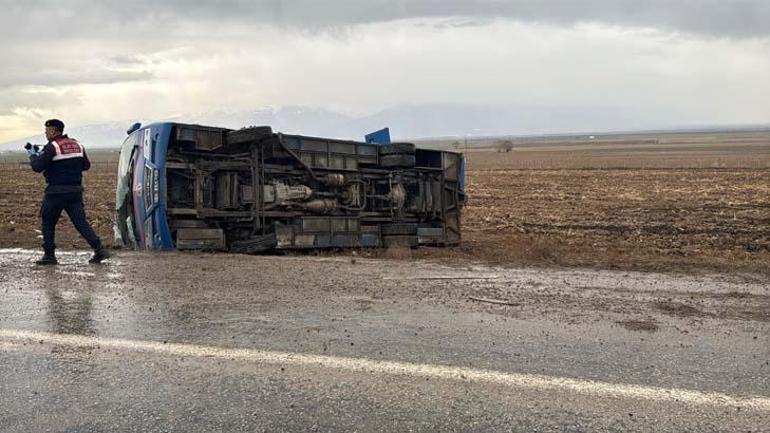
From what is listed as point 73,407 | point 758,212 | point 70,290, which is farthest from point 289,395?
point 758,212

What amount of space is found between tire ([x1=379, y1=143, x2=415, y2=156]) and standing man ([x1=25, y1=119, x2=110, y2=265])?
5.18m

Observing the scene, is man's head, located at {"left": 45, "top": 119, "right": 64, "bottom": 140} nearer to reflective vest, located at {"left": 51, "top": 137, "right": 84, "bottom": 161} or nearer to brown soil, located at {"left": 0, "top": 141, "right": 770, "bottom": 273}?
reflective vest, located at {"left": 51, "top": 137, "right": 84, "bottom": 161}

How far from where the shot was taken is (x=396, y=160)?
447 inches

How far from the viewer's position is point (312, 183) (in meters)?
10.6

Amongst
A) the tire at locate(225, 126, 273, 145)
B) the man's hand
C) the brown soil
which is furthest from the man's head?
the brown soil

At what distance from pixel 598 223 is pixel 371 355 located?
455 inches

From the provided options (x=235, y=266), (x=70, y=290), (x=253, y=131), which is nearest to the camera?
(x=70, y=290)

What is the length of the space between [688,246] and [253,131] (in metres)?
7.78

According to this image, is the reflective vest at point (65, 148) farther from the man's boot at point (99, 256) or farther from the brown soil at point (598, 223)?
the brown soil at point (598, 223)

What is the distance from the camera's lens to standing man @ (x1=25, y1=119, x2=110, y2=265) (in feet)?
24.3

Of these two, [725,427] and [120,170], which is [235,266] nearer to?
[120,170]

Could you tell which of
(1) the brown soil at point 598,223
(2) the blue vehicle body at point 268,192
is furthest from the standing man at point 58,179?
(1) the brown soil at point 598,223

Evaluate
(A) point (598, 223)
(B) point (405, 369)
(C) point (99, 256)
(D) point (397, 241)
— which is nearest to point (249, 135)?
(C) point (99, 256)

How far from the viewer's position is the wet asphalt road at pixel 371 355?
132 inches
